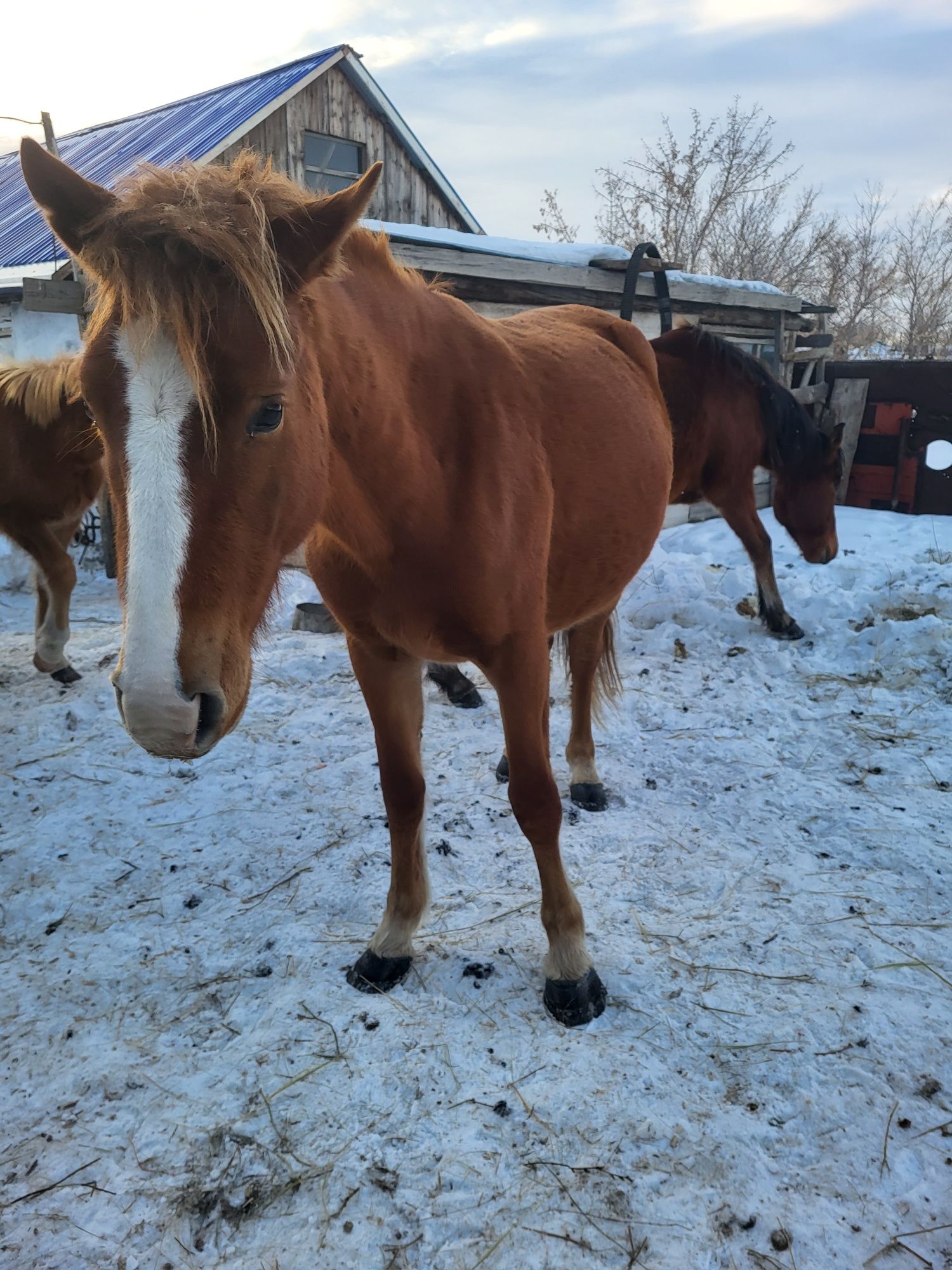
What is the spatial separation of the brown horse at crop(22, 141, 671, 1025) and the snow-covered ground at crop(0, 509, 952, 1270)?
0.28m

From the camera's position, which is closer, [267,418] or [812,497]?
[267,418]

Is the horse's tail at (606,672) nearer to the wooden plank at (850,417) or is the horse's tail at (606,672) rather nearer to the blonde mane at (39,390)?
the blonde mane at (39,390)

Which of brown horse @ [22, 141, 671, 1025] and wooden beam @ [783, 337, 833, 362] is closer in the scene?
brown horse @ [22, 141, 671, 1025]

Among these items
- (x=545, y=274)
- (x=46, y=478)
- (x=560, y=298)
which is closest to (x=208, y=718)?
(x=46, y=478)

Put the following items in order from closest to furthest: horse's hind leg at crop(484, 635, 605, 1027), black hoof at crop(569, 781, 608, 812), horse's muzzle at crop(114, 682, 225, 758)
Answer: horse's muzzle at crop(114, 682, 225, 758) → horse's hind leg at crop(484, 635, 605, 1027) → black hoof at crop(569, 781, 608, 812)

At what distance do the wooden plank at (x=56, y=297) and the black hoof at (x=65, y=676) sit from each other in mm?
3158

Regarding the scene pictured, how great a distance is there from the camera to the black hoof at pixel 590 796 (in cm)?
319

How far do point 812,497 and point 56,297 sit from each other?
20.2ft

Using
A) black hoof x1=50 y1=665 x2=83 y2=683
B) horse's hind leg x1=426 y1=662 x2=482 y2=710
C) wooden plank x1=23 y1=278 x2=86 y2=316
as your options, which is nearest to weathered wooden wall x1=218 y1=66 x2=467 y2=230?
wooden plank x1=23 y1=278 x2=86 y2=316

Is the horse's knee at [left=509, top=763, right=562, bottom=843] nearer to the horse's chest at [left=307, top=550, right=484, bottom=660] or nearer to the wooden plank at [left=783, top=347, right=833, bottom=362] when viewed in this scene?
the horse's chest at [left=307, top=550, right=484, bottom=660]

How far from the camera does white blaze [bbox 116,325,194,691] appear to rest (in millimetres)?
1126

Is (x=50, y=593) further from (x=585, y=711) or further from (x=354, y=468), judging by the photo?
(x=354, y=468)

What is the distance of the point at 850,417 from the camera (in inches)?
356

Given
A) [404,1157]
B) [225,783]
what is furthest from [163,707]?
[225,783]
